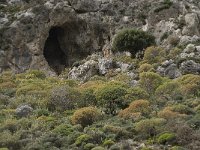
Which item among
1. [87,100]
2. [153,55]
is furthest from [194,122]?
[153,55]

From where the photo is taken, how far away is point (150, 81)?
40.4 meters

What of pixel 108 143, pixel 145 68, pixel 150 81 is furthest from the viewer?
pixel 145 68

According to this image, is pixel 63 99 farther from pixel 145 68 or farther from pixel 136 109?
pixel 145 68

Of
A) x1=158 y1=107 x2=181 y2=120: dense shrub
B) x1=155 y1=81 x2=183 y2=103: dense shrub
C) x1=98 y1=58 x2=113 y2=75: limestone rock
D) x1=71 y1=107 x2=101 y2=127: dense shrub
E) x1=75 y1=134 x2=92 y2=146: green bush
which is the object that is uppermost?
x1=158 y1=107 x2=181 y2=120: dense shrub

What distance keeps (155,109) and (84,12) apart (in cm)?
2907

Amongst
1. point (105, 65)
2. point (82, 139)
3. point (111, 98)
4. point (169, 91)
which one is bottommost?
point (105, 65)

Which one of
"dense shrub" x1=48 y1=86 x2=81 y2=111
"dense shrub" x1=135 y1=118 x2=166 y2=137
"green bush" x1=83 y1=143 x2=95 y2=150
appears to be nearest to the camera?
"green bush" x1=83 y1=143 x2=95 y2=150

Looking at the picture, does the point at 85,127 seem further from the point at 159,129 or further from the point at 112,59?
the point at 112,59

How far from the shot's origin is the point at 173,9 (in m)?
57.4

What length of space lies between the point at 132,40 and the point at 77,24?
955 centimetres


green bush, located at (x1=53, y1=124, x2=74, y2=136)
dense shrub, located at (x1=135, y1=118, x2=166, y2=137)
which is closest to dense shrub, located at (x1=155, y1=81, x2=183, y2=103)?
dense shrub, located at (x1=135, y1=118, x2=166, y2=137)

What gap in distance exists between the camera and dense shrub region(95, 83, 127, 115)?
35.1 m

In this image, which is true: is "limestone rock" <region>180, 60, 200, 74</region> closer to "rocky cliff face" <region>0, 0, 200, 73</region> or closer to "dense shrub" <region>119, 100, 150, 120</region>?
"rocky cliff face" <region>0, 0, 200, 73</region>

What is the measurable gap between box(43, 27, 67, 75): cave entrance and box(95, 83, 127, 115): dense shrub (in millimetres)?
25851
